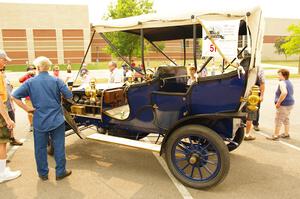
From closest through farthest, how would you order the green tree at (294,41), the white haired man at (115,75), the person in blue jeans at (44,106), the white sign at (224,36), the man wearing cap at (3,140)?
1. the white sign at (224,36)
2. the person in blue jeans at (44,106)
3. the man wearing cap at (3,140)
4. the white haired man at (115,75)
5. the green tree at (294,41)

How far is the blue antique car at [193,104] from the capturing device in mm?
3418

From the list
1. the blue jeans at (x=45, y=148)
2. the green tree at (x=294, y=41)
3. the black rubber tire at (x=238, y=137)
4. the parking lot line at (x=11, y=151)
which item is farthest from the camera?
the green tree at (x=294, y=41)

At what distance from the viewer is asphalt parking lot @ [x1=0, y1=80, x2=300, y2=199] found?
3.52m

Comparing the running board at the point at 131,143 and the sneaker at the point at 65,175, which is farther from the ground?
the running board at the point at 131,143

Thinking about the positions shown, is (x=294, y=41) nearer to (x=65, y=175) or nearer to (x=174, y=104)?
(x=174, y=104)

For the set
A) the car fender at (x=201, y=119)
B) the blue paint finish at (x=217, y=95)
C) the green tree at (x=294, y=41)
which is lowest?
the car fender at (x=201, y=119)

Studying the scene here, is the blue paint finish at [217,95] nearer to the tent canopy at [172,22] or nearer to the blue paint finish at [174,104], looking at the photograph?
the blue paint finish at [174,104]

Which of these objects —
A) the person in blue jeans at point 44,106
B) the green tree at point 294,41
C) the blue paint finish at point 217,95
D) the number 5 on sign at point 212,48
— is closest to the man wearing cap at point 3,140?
the person in blue jeans at point 44,106

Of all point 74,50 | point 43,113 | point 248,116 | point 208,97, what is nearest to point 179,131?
point 208,97

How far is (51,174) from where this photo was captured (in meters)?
4.13

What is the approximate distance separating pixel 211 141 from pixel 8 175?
298 cm

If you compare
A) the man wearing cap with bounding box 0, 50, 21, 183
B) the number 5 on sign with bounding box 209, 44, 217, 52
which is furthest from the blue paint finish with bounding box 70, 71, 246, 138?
the man wearing cap with bounding box 0, 50, 21, 183

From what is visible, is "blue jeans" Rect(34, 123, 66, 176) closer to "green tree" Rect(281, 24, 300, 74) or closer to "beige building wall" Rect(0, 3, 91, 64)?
"green tree" Rect(281, 24, 300, 74)

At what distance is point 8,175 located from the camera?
3994 millimetres
